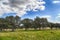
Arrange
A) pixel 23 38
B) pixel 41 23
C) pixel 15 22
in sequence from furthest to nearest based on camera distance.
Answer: pixel 41 23
pixel 15 22
pixel 23 38

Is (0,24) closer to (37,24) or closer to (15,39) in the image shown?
(37,24)

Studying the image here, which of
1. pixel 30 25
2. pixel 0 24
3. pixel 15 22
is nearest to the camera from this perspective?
pixel 0 24

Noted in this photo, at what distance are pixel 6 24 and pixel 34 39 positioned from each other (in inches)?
837

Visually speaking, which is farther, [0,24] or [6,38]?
[0,24]

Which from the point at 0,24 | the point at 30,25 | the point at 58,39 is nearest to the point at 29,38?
the point at 58,39

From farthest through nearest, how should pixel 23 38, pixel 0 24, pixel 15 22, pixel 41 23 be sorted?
pixel 41 23 → pixel 15 22 → pixel 0 24 → pixel 23 38

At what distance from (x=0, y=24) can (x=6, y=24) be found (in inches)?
89.0

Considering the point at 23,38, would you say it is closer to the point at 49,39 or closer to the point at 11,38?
the point at 11,38

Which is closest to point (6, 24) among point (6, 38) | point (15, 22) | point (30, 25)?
point (15, 22)

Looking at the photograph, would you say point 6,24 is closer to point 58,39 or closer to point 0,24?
point 0,24

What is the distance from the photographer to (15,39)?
12977 millimetres

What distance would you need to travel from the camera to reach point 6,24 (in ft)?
109

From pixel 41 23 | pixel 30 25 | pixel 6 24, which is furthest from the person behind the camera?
pixel 41 23

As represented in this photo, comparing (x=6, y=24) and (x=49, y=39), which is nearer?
(x=49, y=39)
